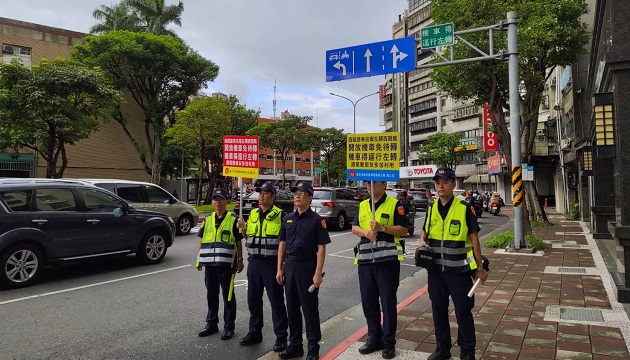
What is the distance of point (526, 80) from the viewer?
14.6 metres

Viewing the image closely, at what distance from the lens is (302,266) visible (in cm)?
404

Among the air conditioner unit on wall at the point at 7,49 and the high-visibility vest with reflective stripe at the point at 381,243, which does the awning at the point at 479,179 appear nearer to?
the air conditioner unit on wall at the point at 7,49

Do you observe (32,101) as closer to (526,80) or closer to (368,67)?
(368,67)

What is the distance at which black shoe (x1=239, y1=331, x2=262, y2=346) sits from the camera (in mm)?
4547

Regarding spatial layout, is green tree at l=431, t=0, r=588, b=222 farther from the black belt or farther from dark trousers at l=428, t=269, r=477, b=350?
the black belt

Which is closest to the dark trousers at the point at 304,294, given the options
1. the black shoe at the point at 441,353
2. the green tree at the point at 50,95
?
the black shoe at the point at 441,353

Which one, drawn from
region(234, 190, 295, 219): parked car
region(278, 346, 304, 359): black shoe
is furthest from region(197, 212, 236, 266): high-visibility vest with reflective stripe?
region(234, 190, 295, 219): parked car

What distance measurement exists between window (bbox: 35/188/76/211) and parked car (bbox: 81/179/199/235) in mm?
4063

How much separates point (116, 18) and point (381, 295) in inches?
1360

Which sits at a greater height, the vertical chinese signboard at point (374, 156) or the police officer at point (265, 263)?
the vertical chinese signboard at point (374, 156)

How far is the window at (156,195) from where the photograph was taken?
12.9 m

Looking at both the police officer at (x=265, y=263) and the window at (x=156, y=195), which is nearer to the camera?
the police officer at (x=265, y=263)

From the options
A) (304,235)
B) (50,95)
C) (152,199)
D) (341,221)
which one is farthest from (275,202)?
(304,235)

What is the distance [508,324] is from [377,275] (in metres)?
2.05
